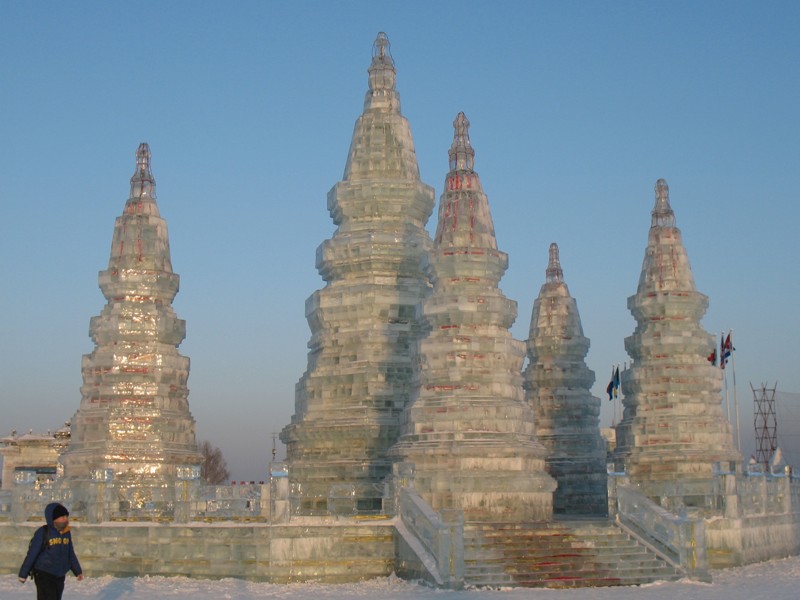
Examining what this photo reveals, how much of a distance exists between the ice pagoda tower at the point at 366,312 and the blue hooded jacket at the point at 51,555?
22.0 m

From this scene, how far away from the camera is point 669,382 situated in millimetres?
44094

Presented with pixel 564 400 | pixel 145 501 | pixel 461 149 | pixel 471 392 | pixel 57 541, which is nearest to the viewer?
pixel 57 541

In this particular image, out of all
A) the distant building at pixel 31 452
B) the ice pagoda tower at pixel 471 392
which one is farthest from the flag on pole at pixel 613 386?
the distant building at pixel 31 452

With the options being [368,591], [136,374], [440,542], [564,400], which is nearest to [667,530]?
[440,542]

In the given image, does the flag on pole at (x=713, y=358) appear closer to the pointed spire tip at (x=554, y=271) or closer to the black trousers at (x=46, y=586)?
the pointed spire tip at (x=554, y=271)

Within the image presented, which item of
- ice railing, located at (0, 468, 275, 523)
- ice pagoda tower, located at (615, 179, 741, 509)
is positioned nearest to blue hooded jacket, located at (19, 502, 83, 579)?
ice railing, located at (0, 468, 275, 523)

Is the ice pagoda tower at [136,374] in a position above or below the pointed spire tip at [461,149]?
below

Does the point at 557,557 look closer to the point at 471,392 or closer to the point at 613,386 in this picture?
the point at 471,392

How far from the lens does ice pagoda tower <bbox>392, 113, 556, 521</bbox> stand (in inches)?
1361

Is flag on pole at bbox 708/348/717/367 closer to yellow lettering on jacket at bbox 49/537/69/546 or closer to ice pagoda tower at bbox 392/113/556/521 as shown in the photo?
ice pagoda tower at bbox 392/113/556/521

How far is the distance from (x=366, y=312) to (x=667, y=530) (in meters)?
16.1

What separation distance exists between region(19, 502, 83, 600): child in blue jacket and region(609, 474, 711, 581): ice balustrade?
17.5 m

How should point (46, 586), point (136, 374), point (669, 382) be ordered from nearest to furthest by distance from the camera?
point (46, 586) → point (136, 374) → point (669, 382)

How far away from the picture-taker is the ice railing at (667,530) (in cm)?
2977
